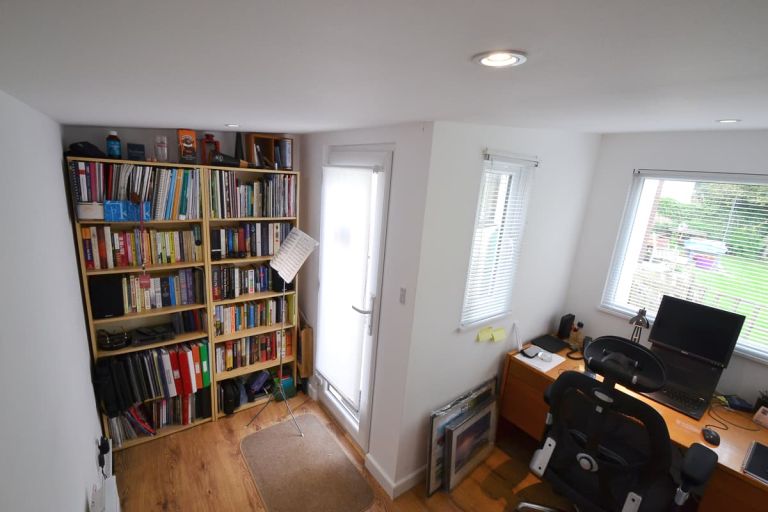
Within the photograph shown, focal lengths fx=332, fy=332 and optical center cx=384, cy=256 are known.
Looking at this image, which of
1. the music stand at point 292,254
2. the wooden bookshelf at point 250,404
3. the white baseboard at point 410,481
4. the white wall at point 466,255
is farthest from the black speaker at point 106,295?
the white baseboard at point 410,481

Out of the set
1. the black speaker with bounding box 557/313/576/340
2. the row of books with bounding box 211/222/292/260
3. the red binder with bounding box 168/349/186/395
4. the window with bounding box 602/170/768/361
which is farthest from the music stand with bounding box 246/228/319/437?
the window with bounding box 602/170/768/361

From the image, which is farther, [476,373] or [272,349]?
[272,349]

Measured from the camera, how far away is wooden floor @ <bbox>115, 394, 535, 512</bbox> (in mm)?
1978

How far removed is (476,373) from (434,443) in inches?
20.9

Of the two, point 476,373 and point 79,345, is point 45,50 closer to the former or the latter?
point 79,345

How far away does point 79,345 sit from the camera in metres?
1.71

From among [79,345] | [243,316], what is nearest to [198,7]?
[79,345]

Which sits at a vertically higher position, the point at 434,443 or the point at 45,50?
the point at 45,50

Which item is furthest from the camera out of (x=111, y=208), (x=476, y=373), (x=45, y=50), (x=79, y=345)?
(x=476, y=373)

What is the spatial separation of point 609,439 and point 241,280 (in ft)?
8.20

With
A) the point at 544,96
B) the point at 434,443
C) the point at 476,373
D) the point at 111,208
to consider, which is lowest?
the point at 434,443

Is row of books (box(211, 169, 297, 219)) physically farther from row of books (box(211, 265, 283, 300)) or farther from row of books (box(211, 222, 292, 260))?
row of books (box(211, 265, 283, 300))

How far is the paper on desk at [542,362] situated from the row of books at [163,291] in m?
2.38

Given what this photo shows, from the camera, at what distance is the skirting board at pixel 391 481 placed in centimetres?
205
